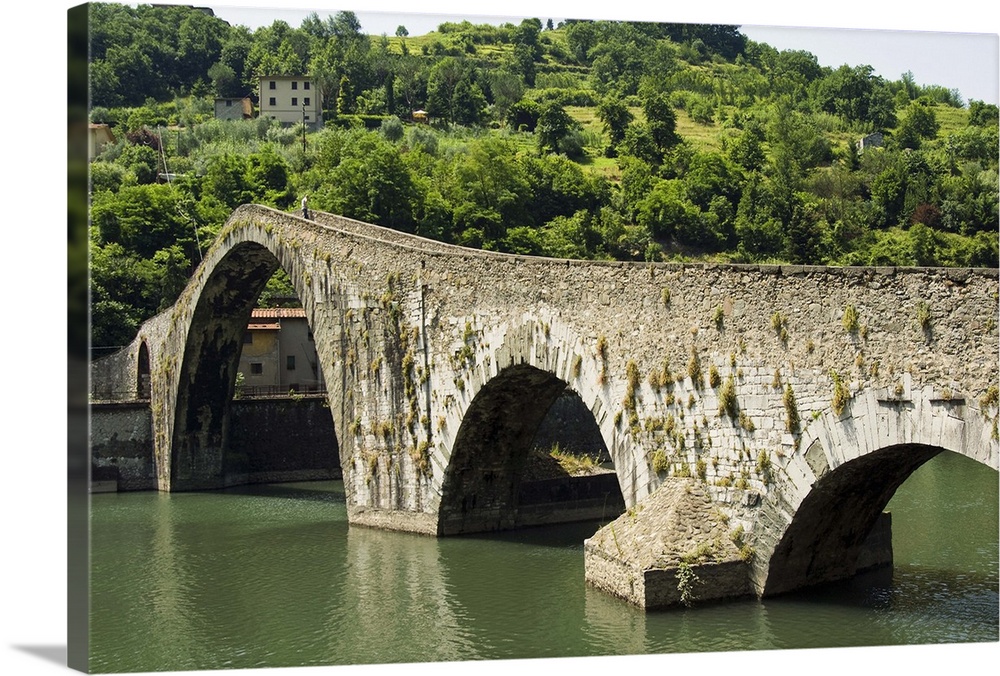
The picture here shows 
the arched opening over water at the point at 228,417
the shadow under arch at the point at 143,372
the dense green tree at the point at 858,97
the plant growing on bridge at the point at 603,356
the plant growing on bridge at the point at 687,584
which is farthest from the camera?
the dense green tree at the point at 858,97

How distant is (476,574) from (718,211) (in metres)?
40.4

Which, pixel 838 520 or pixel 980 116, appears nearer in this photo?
pixel 838 520

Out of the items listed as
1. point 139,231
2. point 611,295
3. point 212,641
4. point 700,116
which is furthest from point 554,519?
point 700,116

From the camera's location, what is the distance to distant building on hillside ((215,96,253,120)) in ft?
212

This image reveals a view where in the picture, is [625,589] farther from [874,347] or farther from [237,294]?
[237,294]

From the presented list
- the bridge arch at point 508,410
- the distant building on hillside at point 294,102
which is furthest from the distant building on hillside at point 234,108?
the bridge arch at point 508,410

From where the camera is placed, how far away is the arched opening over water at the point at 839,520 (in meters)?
13.6

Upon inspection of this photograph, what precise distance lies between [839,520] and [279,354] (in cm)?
3055

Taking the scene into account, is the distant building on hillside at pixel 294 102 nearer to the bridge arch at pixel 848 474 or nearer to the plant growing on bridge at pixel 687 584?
the bridge arch at pixel 848 474

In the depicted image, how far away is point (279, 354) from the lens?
43.6 metres

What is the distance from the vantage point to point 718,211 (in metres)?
57.1

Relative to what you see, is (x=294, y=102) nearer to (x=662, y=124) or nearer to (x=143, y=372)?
(x=662, y=124)

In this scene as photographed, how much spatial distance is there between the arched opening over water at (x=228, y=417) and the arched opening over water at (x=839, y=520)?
1890 centimetres

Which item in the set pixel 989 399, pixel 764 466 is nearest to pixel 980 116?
pixel 764 466
